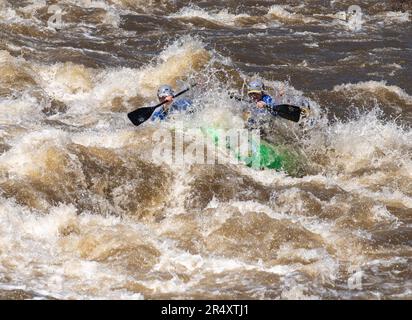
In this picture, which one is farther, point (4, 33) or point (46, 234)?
point (4, 33)

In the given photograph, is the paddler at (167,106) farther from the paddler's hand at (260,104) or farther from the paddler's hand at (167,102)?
the paddler's hand at (260,104)

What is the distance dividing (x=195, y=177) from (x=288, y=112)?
1731 millimetres

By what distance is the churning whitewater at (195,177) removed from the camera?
21.1 ft

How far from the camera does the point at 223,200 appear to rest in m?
8.13

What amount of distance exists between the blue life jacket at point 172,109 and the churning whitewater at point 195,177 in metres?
0.14

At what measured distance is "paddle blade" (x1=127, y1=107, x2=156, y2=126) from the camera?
9.53 m

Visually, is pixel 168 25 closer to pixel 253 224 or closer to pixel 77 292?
pixel 253 224

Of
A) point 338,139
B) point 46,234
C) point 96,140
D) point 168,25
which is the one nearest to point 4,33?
point 168,25

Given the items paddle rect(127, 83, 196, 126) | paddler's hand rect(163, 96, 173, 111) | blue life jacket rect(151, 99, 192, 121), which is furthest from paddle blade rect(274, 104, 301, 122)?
paddle rect(127, 83, 196, 126)

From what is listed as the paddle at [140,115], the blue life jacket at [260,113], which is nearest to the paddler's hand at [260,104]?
the blue life jacket at [260,113]

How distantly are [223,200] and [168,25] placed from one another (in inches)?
355

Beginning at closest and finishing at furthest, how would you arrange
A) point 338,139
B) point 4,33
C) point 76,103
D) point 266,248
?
1. point 266,248
2. point 338,139
3. point 76,103
4. point 4,33

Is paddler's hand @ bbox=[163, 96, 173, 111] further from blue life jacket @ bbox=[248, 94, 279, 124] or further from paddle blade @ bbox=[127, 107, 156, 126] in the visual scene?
blue life jacket @ bbox=[248, 94, 279, 124]

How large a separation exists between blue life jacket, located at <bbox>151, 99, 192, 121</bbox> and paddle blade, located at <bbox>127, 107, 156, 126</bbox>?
153 mm
